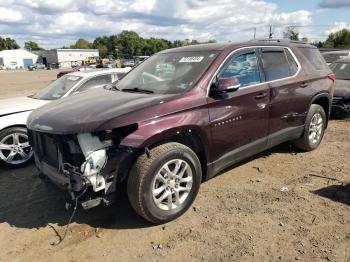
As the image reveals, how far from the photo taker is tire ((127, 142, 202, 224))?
3.55 meters

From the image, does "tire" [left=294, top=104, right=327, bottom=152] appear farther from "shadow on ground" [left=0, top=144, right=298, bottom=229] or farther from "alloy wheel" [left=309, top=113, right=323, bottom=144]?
"shadow on ground" [left=0, top=144, right=298, bottom=229]

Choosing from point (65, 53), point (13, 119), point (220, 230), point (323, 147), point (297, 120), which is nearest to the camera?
point (220, 230)

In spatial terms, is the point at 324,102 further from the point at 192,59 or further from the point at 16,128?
the point at 16,128

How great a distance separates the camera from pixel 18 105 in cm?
616

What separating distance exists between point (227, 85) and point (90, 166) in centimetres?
175

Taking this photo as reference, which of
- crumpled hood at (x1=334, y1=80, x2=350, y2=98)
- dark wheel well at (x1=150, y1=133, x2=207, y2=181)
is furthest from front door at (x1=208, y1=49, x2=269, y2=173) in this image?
crumpled hood at (x1=334, y1=80, x2=350, y2=98)

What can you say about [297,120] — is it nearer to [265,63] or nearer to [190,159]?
[265,63]

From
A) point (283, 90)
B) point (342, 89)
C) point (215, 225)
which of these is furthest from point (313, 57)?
point (215, 225)

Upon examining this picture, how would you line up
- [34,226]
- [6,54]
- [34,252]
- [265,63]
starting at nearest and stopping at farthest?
[34,252]
[34,226]
[265,63]
[6,54]

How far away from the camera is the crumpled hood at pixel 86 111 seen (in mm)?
Answer: 3514

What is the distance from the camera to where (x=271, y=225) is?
3.78 metres

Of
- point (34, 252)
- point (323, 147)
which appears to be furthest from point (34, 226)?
point (323, 147)

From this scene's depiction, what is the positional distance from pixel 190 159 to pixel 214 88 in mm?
883

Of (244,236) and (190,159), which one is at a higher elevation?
(190,159)
